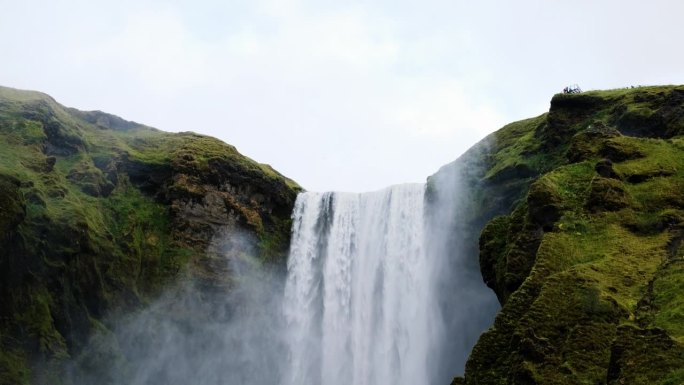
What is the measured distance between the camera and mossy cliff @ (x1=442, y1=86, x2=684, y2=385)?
10609 millimetres

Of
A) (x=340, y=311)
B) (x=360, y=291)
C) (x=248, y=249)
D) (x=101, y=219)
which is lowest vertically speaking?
(x=340, y=311)

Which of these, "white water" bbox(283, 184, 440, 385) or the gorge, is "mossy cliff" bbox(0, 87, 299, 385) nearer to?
the gorge

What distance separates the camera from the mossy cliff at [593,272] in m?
10.6

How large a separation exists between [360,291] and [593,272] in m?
31.3

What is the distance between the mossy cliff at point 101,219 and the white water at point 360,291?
112 inches

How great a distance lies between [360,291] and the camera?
1716 inches

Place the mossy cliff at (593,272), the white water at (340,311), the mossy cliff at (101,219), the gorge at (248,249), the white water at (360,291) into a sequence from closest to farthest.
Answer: the mossy cliff at (593,272)
the gorge at (248,249)
the mossy cliff at (101,219)
the white water at (340,311)
the white water at (360,291)

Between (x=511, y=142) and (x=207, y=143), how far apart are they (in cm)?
2310

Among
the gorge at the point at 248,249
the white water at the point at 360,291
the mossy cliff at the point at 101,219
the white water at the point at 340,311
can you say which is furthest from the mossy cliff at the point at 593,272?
the mossy cliff at the point at 101,219

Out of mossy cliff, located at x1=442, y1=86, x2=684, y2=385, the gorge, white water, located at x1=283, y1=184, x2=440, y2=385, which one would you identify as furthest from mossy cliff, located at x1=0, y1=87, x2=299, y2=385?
mossy cliff, located at x1=442, y1=86, x2=684, y2=385

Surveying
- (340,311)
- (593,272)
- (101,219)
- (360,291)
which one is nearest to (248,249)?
(340,311)

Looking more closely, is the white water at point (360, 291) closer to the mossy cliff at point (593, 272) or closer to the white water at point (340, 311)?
the white water at point (340, 311)

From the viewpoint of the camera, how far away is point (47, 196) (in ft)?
114

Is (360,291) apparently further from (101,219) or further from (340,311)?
(101,219)
